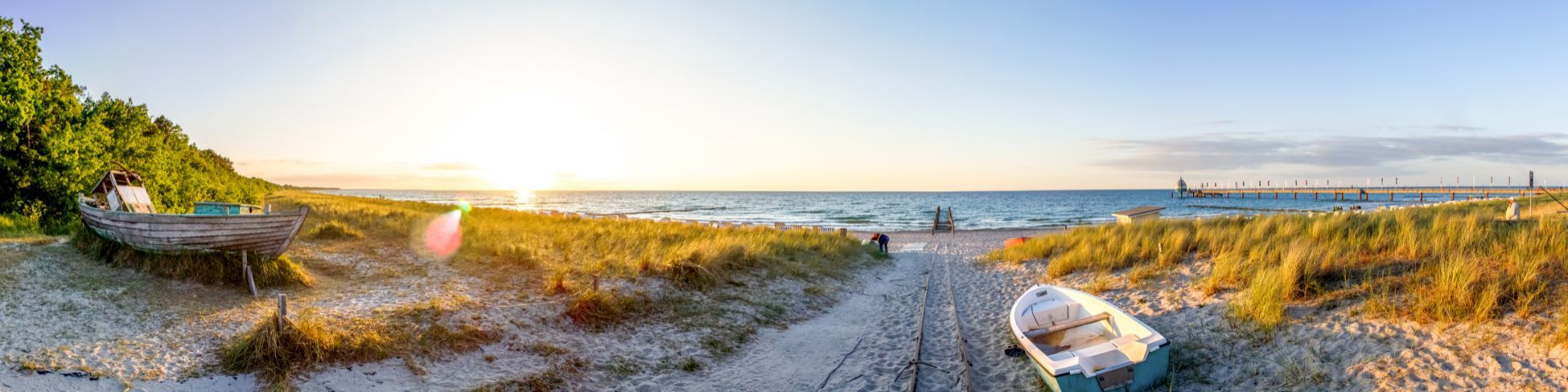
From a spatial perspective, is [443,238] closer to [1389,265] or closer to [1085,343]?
[1085,343]

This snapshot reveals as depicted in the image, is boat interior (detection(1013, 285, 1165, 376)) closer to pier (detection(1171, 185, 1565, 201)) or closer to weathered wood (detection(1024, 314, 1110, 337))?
weathered wood (detection(1024, 314, 1110, 337))

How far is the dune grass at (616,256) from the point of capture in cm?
1049

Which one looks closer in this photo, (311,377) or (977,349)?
(311,377)

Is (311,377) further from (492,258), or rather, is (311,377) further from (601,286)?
(492,258)

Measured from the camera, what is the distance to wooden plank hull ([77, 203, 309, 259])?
30.2ft

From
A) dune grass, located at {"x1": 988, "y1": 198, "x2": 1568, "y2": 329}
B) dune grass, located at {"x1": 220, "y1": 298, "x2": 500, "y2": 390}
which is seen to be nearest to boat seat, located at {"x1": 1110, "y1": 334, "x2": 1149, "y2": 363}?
dune grass, located at {"x1": 988, "y1": 198, "x2": 1568, "y2": 329}

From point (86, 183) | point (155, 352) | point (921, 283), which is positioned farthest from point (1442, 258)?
point (86, 183)

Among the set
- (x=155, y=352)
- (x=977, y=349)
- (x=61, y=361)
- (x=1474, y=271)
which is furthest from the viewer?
(x=977, y=349)

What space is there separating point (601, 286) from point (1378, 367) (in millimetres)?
10281

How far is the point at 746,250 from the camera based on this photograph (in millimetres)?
14758

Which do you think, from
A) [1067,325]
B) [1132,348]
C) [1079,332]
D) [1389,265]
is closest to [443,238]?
[1067,325]

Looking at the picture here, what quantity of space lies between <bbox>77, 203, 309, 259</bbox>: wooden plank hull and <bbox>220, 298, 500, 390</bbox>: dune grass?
2355mm

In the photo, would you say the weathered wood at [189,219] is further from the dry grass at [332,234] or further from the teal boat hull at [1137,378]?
the teal boat hull at [1137,378]

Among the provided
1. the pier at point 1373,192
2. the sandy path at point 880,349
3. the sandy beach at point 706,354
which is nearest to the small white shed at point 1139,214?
the sandy path at point 880,349
